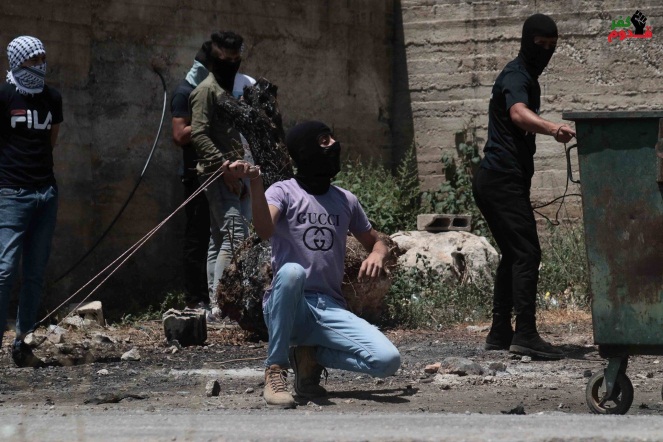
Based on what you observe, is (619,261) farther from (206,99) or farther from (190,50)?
(190,50)

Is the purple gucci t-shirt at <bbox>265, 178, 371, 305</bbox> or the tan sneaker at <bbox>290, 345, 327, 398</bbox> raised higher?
the purple gucci t-shirt at <bbox>265, 178, 371, 305</bbox>

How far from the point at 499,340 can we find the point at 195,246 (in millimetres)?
2628

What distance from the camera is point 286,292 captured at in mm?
5363

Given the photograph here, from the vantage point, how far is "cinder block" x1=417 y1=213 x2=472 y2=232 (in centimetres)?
1065

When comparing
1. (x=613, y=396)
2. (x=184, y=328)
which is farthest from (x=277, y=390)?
(x=184, y=328)

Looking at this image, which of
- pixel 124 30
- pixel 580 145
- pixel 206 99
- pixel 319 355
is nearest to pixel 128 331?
pixel 206 99

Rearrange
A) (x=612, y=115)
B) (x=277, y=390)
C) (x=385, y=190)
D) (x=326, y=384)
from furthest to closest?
(x=385, y=190), (x=326, y=384), (x=277, y=390), (x=612, y=115)

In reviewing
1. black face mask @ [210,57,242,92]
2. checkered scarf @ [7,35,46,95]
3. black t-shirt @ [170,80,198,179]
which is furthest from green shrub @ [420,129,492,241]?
checkered scarf @ [7,35,46,95]

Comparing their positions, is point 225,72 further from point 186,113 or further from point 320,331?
point 320,331

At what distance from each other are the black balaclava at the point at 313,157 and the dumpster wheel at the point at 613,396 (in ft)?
4.92

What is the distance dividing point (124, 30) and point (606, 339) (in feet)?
18.7

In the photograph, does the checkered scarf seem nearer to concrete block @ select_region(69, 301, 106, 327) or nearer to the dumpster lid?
concrete block @ select_region(69, 301, 106, 327)

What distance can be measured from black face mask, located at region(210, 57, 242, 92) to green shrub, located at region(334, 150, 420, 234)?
7.21ft

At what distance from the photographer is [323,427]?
4.33 meters
